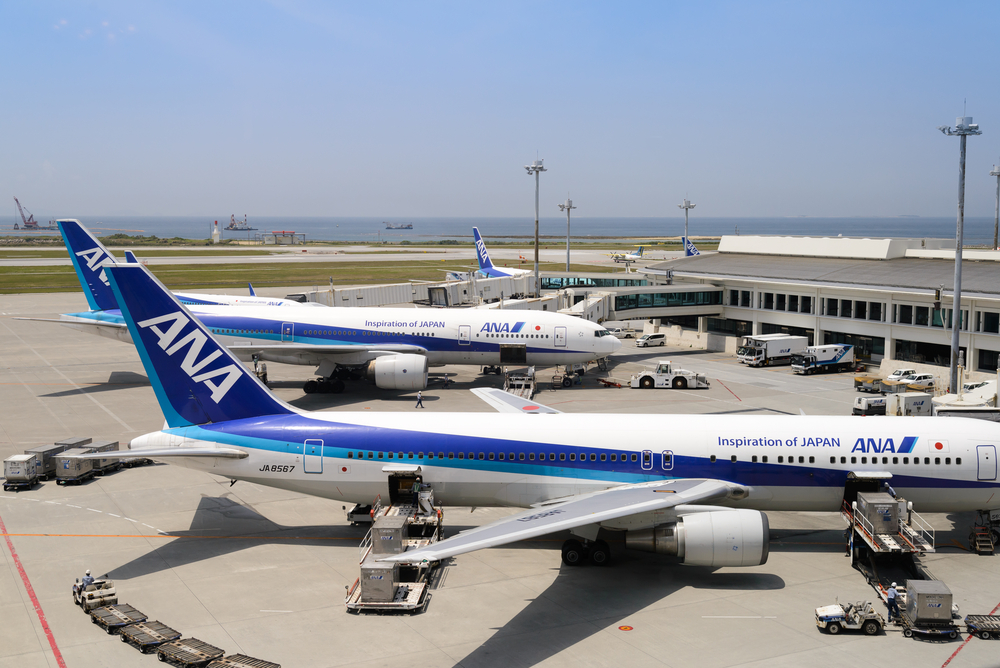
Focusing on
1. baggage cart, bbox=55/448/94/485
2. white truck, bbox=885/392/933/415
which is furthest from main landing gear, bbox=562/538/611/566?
white truck, bbox=885/392/933/415

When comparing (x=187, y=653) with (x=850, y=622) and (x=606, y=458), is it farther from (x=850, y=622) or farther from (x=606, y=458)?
(x=850, y=622)

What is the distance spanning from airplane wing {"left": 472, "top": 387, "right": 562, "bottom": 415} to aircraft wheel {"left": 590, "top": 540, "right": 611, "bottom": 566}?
7399 millimetres

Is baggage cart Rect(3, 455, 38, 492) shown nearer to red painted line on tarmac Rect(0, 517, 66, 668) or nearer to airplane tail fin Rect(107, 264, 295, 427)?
red painted line on tarmac Rect(0, 517, 66, 668)


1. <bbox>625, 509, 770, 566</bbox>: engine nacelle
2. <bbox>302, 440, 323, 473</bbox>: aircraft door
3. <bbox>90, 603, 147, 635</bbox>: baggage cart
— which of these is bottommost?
<bbox>90, 603, 147, 635</bbox>: baggage cart

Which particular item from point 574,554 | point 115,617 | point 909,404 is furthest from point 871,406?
point 115,617

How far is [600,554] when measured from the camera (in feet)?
75.8

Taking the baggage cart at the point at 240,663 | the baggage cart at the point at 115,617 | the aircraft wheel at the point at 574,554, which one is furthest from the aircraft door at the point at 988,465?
the baggage cart at the point at 115,617

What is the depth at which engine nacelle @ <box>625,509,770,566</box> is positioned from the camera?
2106 cm

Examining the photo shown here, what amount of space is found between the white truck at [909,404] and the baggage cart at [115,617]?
115 ft

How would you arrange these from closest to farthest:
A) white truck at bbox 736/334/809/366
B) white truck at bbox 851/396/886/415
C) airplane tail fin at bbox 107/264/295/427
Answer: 1. airplane tail fin at bbox 107/264/295/427
2. white truck at bbox 851/396/886/415
3. white truck at bbox 736/334/809/366

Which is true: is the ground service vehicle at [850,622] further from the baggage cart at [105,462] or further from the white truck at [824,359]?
the white truck at [824,359]

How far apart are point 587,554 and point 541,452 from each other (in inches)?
127

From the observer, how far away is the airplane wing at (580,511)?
1755cm

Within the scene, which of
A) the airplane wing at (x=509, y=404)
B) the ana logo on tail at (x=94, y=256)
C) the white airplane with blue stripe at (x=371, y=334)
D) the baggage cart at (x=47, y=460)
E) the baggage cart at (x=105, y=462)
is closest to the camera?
the airplane wing at (x=509, y=404)
